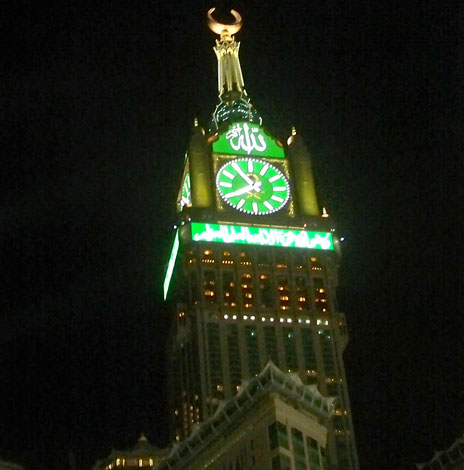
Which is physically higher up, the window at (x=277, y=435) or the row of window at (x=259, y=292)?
the row of window at (x=259, y=292)

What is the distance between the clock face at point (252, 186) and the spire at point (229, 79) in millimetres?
14566

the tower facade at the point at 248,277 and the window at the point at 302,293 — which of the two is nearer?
the tower facade at the point at 248,277

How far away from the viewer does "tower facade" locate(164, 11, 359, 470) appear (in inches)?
5679

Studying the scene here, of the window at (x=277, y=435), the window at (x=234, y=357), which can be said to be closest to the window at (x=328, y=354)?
the window at (x=234, y=357)

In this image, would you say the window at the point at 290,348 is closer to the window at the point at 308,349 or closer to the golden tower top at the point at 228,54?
the window at the point at 308,349

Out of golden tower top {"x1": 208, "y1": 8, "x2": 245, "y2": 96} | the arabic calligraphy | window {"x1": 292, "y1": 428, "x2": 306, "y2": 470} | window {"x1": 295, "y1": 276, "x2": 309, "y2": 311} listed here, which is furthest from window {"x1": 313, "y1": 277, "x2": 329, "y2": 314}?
window {"x1": 292, "y1": 428, "x2": 306, "y2": 470}

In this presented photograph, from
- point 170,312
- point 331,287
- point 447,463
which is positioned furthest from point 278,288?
point 447,463

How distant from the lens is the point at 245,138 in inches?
6378

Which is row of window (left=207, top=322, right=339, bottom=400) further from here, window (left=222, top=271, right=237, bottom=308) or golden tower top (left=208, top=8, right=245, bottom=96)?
golden tower top (left=208, top=8, right=245, bottom=96)

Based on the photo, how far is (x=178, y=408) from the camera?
153m

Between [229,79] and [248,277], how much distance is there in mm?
40214

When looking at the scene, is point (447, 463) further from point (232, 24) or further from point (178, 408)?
point (232, 24)

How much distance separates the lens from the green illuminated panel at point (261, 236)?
501 feet

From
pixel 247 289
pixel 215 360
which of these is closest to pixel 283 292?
pixel 247 289
